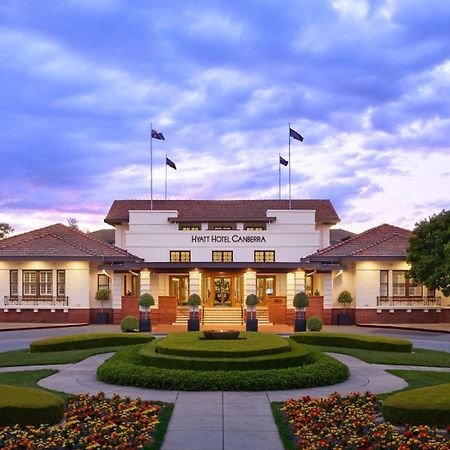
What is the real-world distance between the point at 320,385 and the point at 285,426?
4494 millimetres

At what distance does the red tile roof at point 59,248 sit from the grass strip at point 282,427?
2684 centimetres

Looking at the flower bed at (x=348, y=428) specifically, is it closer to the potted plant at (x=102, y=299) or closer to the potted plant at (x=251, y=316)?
the potted plant at (x=251, y=316)

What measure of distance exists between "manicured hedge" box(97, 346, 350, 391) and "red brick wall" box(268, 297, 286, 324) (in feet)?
75.2

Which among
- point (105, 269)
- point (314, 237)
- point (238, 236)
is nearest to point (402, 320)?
point (314, 237)

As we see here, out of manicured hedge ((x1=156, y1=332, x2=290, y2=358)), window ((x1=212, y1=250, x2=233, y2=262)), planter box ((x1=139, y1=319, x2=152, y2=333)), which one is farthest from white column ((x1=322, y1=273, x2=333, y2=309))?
manicured hedge ((x1=156, y1=332, x2=290, y2=358))

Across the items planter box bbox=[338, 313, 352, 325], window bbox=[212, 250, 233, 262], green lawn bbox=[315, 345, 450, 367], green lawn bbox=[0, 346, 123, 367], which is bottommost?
planter box bbox=[338, 313, 352, 325]

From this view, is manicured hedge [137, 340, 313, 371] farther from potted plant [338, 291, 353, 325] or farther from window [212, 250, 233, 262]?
window [212, 250, 233, 262]

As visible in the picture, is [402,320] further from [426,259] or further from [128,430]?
[128,430]

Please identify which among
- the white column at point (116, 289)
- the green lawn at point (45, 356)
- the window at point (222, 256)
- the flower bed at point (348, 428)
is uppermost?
the window at point (222, 256)

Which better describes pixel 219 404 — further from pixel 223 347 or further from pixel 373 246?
pixel 373 246

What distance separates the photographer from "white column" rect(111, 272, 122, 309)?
3984cm

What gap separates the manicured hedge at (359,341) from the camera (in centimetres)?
2430

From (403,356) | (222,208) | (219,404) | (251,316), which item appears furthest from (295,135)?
(219,404)

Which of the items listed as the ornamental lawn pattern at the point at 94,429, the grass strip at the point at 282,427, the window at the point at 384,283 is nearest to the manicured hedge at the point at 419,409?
the grass strip at the point at 282,427
